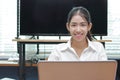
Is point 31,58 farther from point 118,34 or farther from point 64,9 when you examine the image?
point 118,34

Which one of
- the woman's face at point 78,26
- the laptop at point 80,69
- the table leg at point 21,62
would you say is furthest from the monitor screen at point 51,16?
the laptop at point 80,69

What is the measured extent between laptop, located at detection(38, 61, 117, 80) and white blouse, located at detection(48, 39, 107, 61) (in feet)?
1.59

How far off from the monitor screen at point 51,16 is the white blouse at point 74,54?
1.58 metres

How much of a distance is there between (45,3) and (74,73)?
2220 millimetres

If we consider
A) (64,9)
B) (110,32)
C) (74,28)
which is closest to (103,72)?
(74,28)

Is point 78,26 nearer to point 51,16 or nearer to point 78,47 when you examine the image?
point 78,47

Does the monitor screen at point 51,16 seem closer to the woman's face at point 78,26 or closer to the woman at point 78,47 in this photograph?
the woman at point 78,47

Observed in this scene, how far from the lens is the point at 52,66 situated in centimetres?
87

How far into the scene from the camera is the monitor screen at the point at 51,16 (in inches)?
118

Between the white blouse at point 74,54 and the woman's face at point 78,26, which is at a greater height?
the woman's face at point 78,26

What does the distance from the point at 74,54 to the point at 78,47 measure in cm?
7

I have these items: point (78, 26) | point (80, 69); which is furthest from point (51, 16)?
point (80, 69)

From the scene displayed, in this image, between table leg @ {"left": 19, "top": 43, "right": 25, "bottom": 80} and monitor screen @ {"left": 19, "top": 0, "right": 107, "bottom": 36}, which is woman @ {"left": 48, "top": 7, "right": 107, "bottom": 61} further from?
monitor screen @ {"left": 19, "top": 0, "right": 107, "bottom": 36}

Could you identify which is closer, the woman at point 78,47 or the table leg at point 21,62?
the woman at point 78,47
